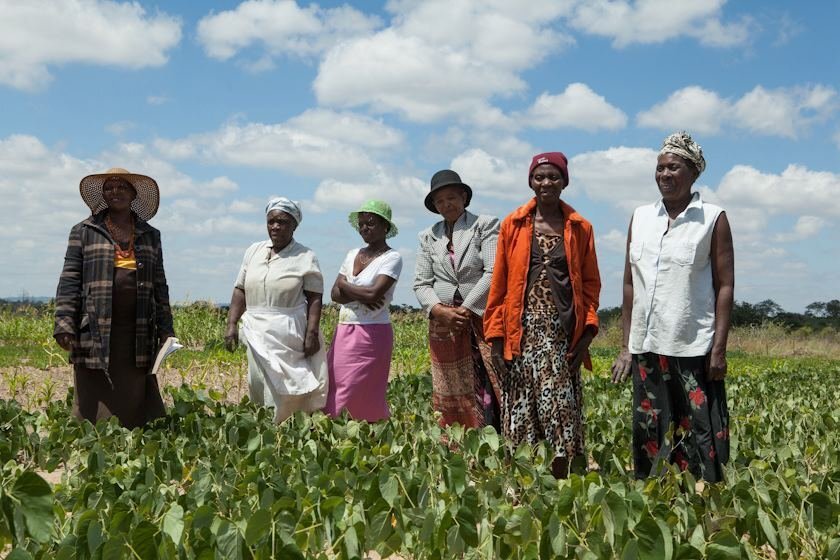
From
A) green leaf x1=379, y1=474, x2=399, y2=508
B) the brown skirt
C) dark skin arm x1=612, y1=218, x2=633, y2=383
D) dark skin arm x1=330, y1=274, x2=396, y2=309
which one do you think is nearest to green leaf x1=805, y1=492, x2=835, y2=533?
dark skin arm x1=612, y1=218, x2=633, y2=383

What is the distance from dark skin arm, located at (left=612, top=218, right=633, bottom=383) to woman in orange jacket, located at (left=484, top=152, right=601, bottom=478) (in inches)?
6.3

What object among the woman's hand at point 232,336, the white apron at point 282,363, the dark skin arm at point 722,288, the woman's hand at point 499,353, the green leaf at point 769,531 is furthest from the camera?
the woman's hand at point 232,336

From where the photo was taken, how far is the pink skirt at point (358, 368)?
5773mm

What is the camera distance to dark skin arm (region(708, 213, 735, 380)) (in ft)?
12.7

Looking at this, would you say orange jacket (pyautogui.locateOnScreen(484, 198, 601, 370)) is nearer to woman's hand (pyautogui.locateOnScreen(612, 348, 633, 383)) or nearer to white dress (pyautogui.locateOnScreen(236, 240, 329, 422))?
woman's hand (pyautogui.locateOnScreen(612, 348, 633, 383))

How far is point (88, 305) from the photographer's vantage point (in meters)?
5.08

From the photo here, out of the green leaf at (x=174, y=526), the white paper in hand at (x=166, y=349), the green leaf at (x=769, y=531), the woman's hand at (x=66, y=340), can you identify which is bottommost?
the green leaf at (x=769, y=531)

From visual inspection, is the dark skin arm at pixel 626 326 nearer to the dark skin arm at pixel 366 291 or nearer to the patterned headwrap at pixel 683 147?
the patterned headwrap at pixel 683 147

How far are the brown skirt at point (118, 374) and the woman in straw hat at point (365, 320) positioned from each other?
1.29m

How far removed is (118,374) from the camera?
206 inches

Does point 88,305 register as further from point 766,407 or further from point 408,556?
point 766,407

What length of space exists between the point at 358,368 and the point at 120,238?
1745 millimetres

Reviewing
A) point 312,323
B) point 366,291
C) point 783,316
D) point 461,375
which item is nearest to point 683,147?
point 461,375

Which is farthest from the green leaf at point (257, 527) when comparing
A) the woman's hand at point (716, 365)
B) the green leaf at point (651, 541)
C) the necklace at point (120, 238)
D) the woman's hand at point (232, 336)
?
the woman's hand at point (232, 336)
